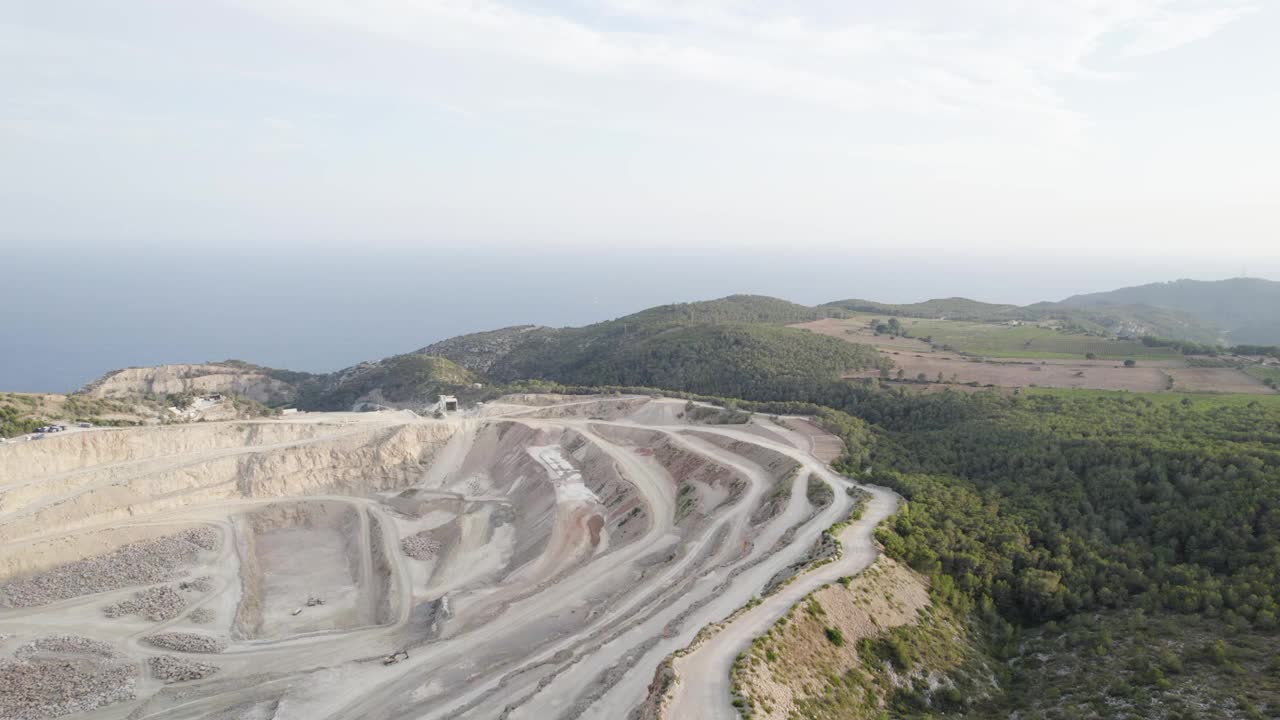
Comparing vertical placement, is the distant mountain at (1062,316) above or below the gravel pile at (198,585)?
above

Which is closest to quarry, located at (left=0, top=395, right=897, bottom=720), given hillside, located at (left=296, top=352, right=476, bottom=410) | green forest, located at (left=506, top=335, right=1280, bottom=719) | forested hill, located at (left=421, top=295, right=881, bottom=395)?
green forest, located at (left=506, top=335, right=1280, bottom=719)

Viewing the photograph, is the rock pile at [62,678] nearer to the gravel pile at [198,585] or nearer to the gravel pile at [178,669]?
the gravel pile at [178,669]

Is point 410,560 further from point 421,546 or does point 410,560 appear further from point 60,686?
point 60,686

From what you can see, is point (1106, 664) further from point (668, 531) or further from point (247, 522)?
point (247, 522)

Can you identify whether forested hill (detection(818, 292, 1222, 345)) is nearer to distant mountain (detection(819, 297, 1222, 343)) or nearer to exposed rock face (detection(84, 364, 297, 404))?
distant mountain (detection(819, 297, 1222, 343))

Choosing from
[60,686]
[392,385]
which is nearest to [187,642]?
[60,686]

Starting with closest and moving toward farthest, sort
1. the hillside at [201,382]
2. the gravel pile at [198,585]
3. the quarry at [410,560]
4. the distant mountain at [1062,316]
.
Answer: the quarry at [410,560]
the gravel pile at [198,585]
the hillside at [201,382]
the distant mountain at [1062,316]

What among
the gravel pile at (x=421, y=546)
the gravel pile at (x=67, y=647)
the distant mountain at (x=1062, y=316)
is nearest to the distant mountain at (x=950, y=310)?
the distant mountain at (x=1062, y=316)
